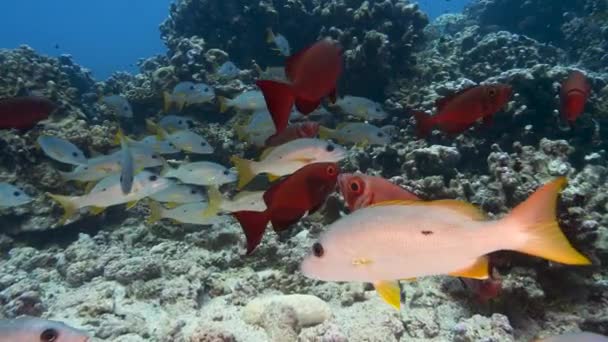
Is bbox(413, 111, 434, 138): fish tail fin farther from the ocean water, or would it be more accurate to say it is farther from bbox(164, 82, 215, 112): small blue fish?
bbox(164, 82, 215, 112): small blue fish

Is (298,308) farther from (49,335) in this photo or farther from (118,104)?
(118,104)

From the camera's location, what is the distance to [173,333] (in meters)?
4.47

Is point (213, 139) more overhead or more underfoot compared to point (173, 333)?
more overhead

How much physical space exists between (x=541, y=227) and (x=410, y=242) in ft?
1.57

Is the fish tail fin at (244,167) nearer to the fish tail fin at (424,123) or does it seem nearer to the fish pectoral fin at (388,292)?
the fish tail fin at (424,123)

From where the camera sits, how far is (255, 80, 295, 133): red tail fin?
124 inches

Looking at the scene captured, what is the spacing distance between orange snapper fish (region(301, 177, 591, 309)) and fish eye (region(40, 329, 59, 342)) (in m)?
1.34

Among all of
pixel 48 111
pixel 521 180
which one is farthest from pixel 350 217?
pixel 48 111

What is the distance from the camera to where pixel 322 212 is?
6.04 metres

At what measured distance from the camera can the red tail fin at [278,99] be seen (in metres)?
3.15

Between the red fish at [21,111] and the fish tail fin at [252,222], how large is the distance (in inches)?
153

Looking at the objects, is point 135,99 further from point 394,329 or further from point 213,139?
point 394,329

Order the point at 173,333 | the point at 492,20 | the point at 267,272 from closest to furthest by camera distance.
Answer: the point at 173,333 < the point at 267,272 < the point at 492,20

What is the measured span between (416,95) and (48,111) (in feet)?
22.6
